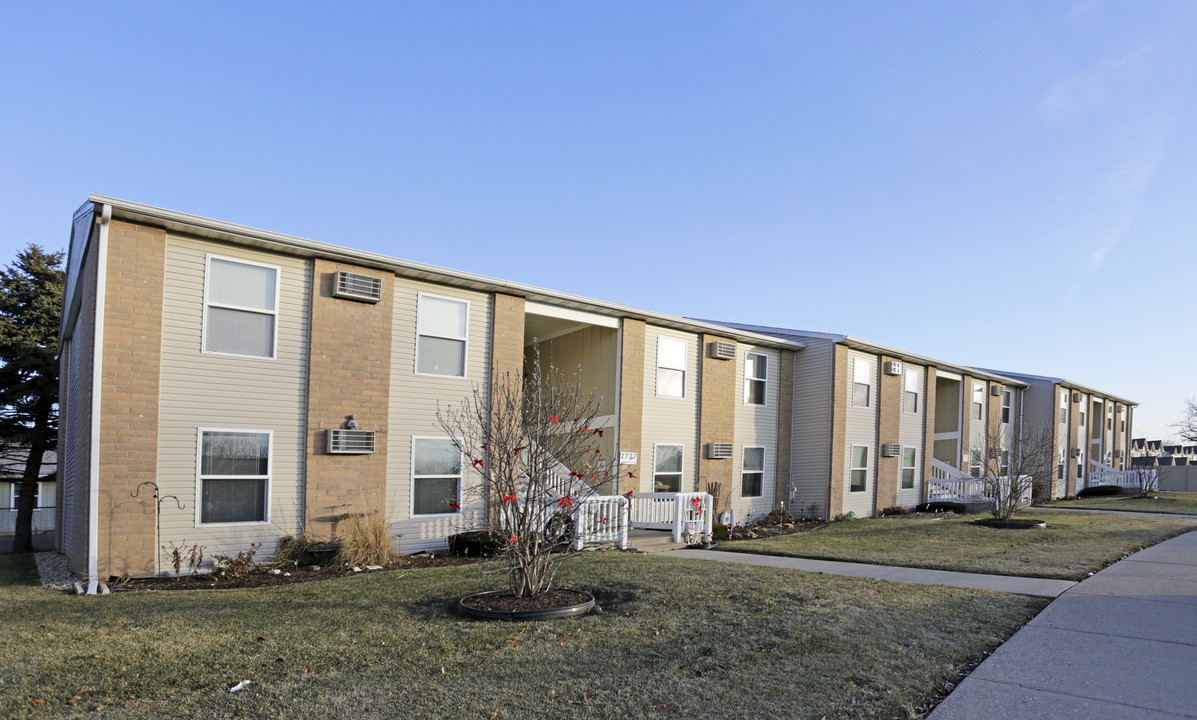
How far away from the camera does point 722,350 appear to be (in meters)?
17.0

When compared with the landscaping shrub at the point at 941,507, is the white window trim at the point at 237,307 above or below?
above

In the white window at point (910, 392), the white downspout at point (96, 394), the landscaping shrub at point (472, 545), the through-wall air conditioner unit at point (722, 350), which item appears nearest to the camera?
the white downspout at point (96, 394)

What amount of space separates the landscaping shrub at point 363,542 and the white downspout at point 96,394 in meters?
2.87

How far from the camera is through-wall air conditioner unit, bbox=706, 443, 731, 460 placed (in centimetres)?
1670

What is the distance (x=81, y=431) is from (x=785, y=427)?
14622mm

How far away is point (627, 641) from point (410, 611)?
2.28m

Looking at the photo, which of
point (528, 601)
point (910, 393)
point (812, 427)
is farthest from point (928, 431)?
point (528, 601)

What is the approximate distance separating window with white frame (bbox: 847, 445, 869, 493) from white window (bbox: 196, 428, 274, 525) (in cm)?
1461

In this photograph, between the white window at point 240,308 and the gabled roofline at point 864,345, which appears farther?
the gabled roofline at point 864,345

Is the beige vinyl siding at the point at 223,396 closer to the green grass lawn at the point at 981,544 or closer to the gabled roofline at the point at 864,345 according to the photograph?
the green grass lawn at the point at 981,544

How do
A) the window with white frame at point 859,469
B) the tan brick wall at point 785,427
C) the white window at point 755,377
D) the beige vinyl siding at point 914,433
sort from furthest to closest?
1. the beige vinyl siding at point 914,433
2. the window with white frame at point 859,469
3. the tan brick wall at point 785,427
4. the white window at point 755,377

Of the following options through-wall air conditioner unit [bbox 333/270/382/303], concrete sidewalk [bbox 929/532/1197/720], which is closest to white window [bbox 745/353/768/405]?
through-wall air conditioner unit [bbox 333/270/382/303]

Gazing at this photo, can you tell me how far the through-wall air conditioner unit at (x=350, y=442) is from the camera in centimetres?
1099

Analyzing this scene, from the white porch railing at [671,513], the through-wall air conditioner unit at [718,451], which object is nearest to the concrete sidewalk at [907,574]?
the white porch railing at [671,513]
